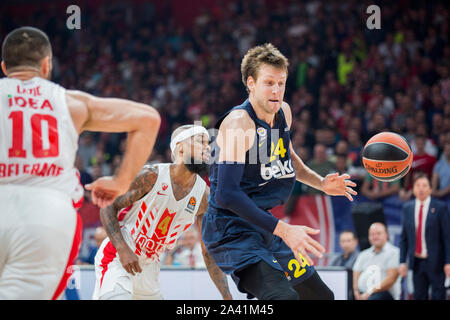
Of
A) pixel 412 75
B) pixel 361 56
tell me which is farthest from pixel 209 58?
pixel 412 75

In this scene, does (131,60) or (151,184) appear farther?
(131,60)

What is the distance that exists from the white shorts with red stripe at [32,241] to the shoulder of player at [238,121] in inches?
55.9

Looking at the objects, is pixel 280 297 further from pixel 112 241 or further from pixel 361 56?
pixel 361 56

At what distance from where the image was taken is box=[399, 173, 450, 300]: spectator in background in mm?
8156

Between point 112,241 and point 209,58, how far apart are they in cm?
1089

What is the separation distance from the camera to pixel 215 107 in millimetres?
13062

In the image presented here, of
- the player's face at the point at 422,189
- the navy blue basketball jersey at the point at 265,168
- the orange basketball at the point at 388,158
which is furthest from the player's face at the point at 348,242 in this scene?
the navy blue basketball jersey at the point at 265,168

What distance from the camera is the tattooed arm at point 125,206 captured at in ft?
13.9

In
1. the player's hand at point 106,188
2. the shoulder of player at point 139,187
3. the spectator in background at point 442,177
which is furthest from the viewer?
the spectator in background at point 442,177

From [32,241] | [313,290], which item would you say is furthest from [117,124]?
[313,290]

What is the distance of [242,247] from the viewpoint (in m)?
4.11

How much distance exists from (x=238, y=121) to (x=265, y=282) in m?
1.11

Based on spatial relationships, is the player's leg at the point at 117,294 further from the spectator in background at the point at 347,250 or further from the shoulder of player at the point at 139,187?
the spectator in background at the point at 347,250

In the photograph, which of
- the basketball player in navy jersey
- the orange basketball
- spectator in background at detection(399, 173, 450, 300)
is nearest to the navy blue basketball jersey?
the basketball player in navy jersey
